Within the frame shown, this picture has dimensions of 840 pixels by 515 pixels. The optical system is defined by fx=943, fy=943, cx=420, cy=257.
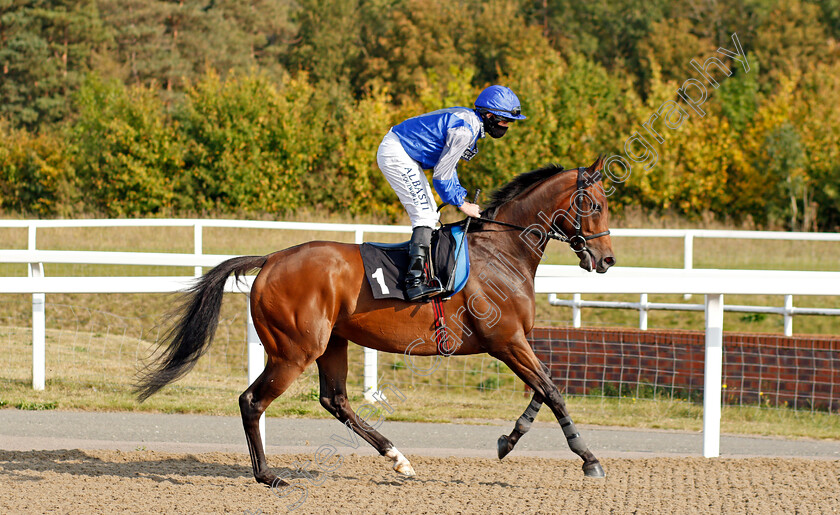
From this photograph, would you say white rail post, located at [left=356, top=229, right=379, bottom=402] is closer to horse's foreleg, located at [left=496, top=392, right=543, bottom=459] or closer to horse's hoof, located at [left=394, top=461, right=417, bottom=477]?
horse's hoof, located at [left=394, top=461, right=417, bottom=477]

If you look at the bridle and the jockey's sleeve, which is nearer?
the jockey's sleeve

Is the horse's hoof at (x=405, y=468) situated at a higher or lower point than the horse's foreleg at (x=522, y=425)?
lower

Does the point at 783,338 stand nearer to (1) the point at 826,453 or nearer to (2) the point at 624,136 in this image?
(1) the point at 826,453

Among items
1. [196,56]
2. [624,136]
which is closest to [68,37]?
[196,56]

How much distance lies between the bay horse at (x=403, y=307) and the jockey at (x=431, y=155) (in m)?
0.23

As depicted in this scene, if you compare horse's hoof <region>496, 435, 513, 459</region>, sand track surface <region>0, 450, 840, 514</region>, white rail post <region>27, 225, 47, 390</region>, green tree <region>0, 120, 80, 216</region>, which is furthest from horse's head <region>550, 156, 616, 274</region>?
green tree <region>0, 120, 80, 216</region>

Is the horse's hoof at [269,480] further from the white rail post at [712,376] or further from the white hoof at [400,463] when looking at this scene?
the white rail post at [712,376]

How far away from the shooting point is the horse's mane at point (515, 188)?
5.43m

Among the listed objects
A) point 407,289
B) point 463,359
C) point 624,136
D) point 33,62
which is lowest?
point 463,359

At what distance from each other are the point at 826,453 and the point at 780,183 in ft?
77.3

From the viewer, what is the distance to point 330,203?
1304 inches

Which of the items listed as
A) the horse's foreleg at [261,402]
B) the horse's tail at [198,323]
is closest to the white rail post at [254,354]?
the horse's tail at [198,323]

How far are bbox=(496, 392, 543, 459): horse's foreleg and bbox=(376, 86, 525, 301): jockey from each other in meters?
0.84

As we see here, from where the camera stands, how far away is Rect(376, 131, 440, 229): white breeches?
5.21 metres
